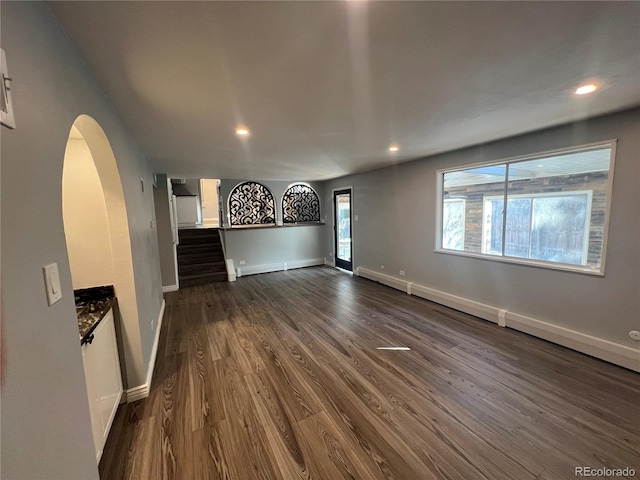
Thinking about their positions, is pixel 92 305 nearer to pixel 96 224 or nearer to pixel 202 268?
pixel 96 224

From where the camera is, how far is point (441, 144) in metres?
3.32

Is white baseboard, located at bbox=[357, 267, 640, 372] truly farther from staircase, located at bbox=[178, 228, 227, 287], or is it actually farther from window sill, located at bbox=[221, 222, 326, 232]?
staircase, located at bbox=[178, 228, 227, 287]

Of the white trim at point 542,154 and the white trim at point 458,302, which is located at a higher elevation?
the white trim at point 542,154

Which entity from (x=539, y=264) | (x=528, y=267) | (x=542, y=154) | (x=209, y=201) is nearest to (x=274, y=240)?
(x=528, y=267)

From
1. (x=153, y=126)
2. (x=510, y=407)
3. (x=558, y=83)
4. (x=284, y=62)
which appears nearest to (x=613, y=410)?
(x=510, y=407)

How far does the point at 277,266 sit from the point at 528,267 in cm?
516

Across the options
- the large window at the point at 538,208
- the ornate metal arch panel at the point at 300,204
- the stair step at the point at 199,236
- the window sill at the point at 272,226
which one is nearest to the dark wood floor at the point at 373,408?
the large window at the point at 538,208

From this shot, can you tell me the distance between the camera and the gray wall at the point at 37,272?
0.70m

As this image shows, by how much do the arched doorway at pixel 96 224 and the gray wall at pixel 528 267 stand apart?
13.0 feet

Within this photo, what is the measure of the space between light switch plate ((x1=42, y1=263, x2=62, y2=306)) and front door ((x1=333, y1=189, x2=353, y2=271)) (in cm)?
554

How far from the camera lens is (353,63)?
4.89ft

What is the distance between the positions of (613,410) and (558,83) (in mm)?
2416

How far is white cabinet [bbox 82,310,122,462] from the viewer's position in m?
1.52

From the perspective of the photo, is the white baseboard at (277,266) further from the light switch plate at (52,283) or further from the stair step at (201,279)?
the light switch plate at (52,283)
